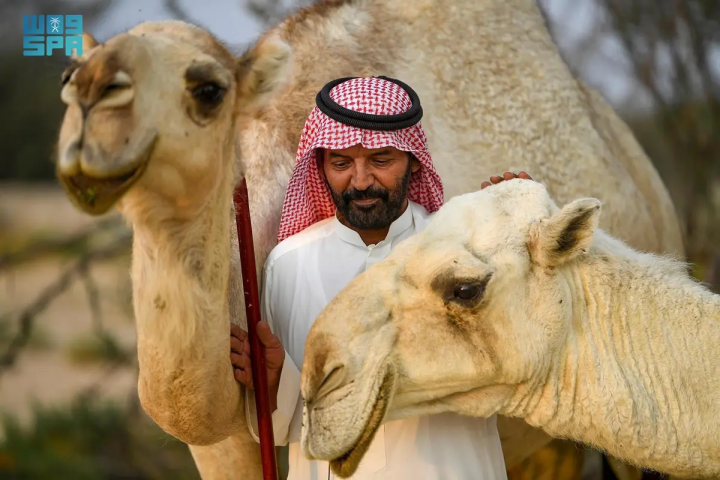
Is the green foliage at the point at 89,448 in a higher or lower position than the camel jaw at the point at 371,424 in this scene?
lower

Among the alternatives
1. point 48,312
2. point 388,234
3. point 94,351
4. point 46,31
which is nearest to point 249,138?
point 388,234

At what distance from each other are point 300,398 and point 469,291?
0.88 metres

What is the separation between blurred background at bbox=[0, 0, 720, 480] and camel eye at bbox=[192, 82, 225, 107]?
4.44m

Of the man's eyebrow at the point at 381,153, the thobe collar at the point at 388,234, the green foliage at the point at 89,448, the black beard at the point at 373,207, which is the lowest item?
the green foliage at the point at 89,448

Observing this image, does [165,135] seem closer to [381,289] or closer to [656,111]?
[381,289]

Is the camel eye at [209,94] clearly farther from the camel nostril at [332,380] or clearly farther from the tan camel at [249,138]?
the camel nostril at [332,380]

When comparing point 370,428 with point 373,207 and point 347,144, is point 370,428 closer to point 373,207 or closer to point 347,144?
point 373,207

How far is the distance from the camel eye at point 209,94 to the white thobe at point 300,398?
3.26 feet

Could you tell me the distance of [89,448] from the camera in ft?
23.9

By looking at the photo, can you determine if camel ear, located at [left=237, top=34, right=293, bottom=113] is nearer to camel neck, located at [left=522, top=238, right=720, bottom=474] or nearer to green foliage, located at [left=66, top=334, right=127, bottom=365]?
camel neck, located at [left=522, top=238, right=720, bottom=474]

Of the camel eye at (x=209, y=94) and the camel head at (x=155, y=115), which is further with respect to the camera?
the camel eye at (x=209, y=94)

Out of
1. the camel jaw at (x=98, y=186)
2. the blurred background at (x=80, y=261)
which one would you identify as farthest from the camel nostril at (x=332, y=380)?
the blurred background at (x=80, y=261)

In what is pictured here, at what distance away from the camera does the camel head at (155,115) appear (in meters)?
1.97

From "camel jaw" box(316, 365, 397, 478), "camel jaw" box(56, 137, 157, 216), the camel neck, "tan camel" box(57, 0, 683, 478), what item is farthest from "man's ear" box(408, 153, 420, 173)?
"camel jaw" box(56, 137, 157, 216)
